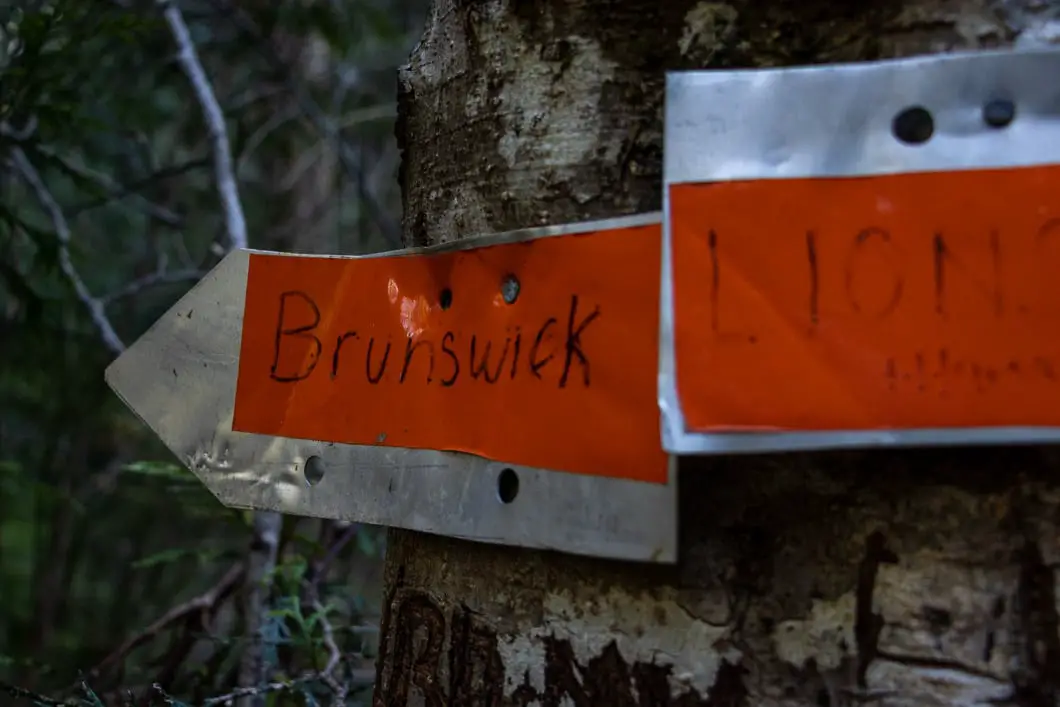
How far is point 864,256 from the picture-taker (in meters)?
0.50

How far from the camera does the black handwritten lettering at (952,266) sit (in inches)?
18.9

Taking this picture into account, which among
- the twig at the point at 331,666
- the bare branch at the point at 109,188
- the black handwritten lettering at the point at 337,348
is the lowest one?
the twig at the point at 331,666

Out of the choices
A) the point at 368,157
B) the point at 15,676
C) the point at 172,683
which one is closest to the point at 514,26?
the point at 172,683

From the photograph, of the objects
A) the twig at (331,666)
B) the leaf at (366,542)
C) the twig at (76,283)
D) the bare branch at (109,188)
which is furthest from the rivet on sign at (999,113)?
the bare branch at (109,188)

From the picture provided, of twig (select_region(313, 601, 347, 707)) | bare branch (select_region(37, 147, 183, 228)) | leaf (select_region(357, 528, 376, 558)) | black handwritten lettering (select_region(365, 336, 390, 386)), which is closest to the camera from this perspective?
black handwritten lettering (select_region(365, 336, 390, 386))

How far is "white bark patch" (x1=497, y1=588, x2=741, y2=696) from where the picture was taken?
0.53m

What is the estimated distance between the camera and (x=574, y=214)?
0.59 m

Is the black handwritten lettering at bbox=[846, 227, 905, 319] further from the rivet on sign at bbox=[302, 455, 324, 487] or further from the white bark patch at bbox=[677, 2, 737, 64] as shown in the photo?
the rivet on sign at bbox=[302, 455, 324, 487]

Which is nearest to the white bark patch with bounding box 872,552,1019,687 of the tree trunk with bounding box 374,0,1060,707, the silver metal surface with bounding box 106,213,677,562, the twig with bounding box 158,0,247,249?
the tree trunk with bounding box 374,0,1060,707

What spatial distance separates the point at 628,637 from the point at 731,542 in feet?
0.30

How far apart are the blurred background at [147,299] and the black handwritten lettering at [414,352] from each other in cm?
44

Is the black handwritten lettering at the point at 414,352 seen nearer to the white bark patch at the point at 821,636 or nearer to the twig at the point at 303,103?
the white bark patch at the point at 821,636

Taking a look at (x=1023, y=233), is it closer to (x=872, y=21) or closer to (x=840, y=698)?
(x=872, y=21)

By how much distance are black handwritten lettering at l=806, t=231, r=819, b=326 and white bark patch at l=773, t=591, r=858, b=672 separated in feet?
0.53
